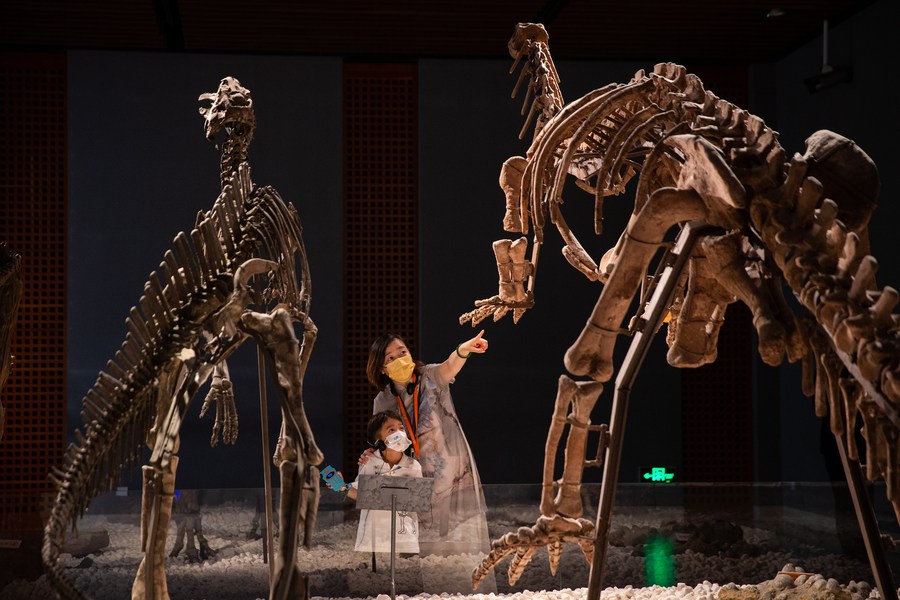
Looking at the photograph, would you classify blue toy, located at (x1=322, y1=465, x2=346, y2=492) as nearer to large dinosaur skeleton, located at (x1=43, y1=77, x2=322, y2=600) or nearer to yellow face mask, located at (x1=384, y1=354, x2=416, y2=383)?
yellow face mask, located at (x1=384, y1=354, x2=416, y2=383)

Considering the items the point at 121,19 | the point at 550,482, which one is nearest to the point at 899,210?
the point at 550,482

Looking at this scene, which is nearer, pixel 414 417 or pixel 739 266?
pixel 739 266

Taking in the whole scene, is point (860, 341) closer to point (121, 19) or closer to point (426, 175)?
point (426, 175)

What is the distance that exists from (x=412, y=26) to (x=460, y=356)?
329 centimetres

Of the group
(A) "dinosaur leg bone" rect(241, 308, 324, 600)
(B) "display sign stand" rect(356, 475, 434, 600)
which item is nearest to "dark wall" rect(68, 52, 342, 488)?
(B) "display sign stand" rect(356, 475, 434, 600)

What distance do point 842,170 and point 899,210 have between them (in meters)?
4.26

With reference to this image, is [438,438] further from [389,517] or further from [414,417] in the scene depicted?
[389,517]

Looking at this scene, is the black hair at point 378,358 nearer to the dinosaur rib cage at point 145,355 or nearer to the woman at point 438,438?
the woman at point 438,438

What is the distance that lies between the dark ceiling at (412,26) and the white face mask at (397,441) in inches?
143

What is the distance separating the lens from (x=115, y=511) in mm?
4871

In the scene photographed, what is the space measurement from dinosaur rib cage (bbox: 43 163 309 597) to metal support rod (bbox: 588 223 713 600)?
58.9 inches

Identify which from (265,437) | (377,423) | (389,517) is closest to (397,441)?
(377,423)

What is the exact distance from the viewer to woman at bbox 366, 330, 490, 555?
5.04 m

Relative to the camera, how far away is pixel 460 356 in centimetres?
524
